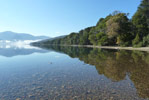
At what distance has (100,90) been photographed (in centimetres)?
641

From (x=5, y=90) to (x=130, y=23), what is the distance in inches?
2161

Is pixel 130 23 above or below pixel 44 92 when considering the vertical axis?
above

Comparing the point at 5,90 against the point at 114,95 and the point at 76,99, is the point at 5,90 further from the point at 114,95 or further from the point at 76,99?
the point at 114,95

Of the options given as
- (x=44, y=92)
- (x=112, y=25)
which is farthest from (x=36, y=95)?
(x=112, y=25)

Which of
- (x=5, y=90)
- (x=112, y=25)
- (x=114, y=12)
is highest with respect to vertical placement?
(x=114, y=12)

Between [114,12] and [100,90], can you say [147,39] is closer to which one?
[114,12]

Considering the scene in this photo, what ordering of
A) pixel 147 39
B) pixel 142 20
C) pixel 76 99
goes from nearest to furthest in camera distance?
1. pixel 76 99
2. pixel 147 39
3. pixel 142 20

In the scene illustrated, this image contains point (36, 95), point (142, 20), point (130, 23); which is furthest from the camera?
point (130, 23)

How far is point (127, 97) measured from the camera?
17.9 feet

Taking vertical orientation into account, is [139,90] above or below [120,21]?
below

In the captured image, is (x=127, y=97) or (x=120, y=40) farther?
(x=120, y=40)

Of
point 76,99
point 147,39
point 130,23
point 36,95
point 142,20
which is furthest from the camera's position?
point 130,23

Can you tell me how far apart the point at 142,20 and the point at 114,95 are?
50.2 metres

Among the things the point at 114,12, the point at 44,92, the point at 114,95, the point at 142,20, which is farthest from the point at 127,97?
the point at 114,12
